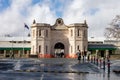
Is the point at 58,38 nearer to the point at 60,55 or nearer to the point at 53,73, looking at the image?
the point at 60,55

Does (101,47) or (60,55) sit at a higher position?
(101,47)

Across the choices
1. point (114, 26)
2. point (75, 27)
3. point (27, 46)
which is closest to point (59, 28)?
point (75, 27)

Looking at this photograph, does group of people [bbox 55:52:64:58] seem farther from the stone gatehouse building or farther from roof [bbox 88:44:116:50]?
roof [bbox 88:44:116:50]

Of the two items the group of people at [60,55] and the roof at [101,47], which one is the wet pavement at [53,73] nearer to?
the group of people at [60,55]

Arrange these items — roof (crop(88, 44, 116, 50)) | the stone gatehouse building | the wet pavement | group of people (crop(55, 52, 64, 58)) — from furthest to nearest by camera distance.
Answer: roof (crop(88, 44, 116, 50)) → the stone gatehouse building → group of people (crop(55, 52, 64, 58)) → the wet pavement

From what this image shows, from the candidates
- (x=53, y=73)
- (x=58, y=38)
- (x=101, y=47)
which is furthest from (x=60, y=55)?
(x=53, y=73)

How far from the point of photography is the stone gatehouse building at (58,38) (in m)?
99.9

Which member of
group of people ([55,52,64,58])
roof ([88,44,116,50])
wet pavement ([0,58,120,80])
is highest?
roof ([88,44,116,50])

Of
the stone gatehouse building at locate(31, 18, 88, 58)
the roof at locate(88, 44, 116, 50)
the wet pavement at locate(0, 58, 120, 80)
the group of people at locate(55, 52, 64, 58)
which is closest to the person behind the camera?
the wet pavement at locate(0, 58, 120, 80)

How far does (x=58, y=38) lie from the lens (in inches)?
4033

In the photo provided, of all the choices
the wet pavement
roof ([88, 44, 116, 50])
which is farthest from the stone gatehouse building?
the wet pavement

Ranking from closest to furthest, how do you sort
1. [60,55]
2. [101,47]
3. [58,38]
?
[60,55] → [58,38] → [101,47]

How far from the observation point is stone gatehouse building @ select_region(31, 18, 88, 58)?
3932 inches

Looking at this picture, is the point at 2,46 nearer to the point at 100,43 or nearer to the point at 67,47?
the point at 67,47
